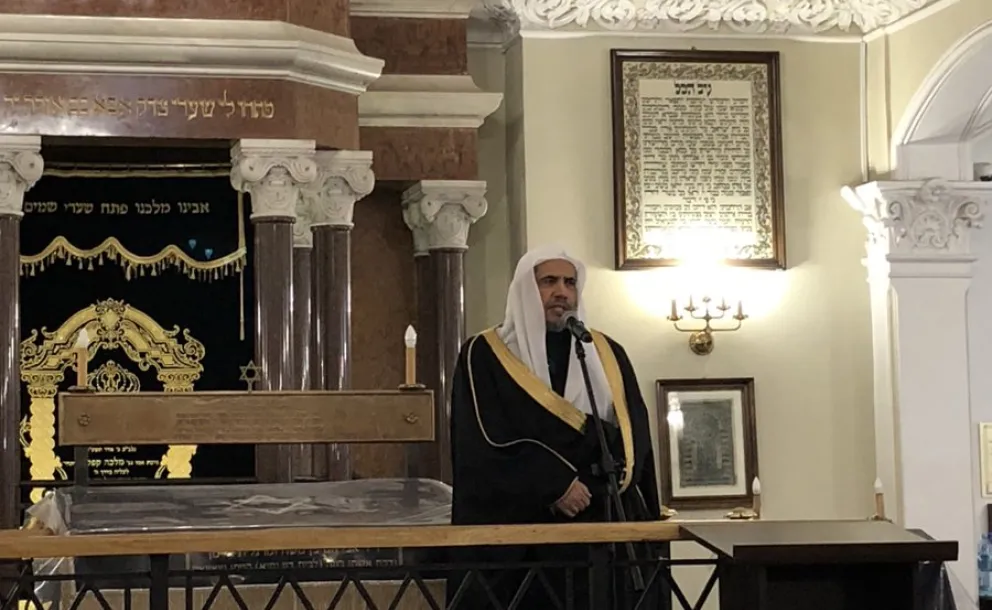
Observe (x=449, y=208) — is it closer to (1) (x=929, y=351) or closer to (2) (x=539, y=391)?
(1) (x=929, y=351)

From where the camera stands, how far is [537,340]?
4441 mm

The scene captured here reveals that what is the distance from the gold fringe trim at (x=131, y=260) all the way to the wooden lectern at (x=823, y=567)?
15.5ft

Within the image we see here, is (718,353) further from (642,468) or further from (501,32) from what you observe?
(642,468)

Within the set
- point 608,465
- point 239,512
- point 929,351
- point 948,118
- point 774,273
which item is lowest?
point 239,512

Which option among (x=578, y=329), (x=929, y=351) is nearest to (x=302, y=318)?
(x=578, y=329)

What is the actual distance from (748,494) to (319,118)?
289 cm

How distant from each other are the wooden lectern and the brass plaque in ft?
9.93

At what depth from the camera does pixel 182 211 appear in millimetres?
7555

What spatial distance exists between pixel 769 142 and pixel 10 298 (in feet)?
12.5

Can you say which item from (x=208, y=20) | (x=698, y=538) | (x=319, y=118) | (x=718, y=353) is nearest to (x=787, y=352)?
(x=718, y=353)

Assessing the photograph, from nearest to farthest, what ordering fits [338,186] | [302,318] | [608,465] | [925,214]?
[608,465] → [302,318] → [338,186] → [925,214]

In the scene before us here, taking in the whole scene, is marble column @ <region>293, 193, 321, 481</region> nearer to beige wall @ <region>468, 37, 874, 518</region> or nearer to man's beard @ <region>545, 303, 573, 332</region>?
beige wall @ <region>468, 37, 874, 518</region>

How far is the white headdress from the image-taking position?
4414 millimetres

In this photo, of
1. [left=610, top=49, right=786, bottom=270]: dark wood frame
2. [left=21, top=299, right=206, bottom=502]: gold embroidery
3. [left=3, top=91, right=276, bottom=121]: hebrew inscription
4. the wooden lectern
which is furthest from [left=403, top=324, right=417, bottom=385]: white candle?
the wooden lectern
